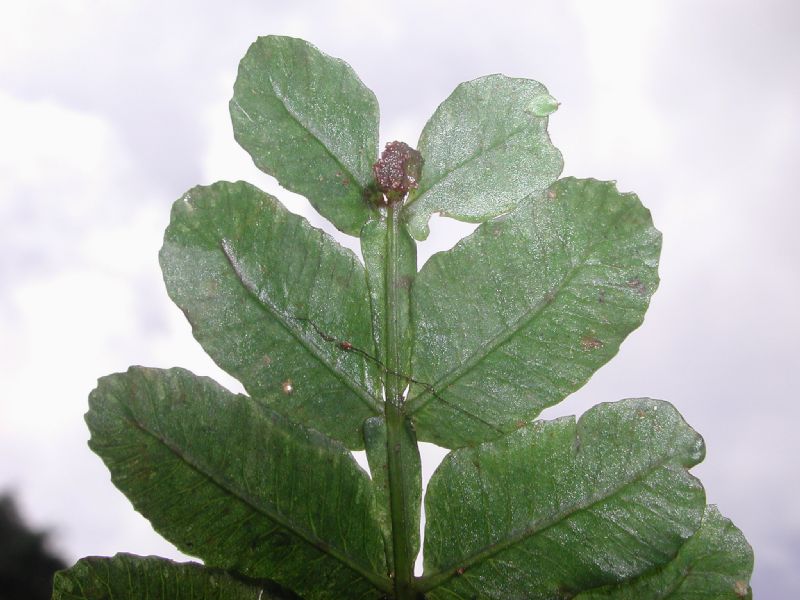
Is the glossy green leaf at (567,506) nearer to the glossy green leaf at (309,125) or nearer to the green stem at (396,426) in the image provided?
the green stem at (396,426)

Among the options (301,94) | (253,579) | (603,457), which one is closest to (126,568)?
(253,579)

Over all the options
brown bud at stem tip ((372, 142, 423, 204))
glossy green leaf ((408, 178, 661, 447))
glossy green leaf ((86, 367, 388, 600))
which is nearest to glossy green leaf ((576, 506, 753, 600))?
glossy green leaf ((408, 178, 661, 447))

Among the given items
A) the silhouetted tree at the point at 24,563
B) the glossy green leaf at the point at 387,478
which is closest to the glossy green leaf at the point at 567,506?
the glossy green leaf at the point at 387,478

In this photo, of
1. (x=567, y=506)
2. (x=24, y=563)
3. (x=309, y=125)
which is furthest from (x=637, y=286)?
(x=24, y=563)

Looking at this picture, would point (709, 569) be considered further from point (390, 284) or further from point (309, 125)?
point (309, 125)

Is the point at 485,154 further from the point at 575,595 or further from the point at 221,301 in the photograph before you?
the point at 575,595

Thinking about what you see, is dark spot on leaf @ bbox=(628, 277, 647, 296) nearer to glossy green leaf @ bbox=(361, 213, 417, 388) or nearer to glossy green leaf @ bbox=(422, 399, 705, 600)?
glossy green leaf @ bbox=(422, 399, 705, 600)
